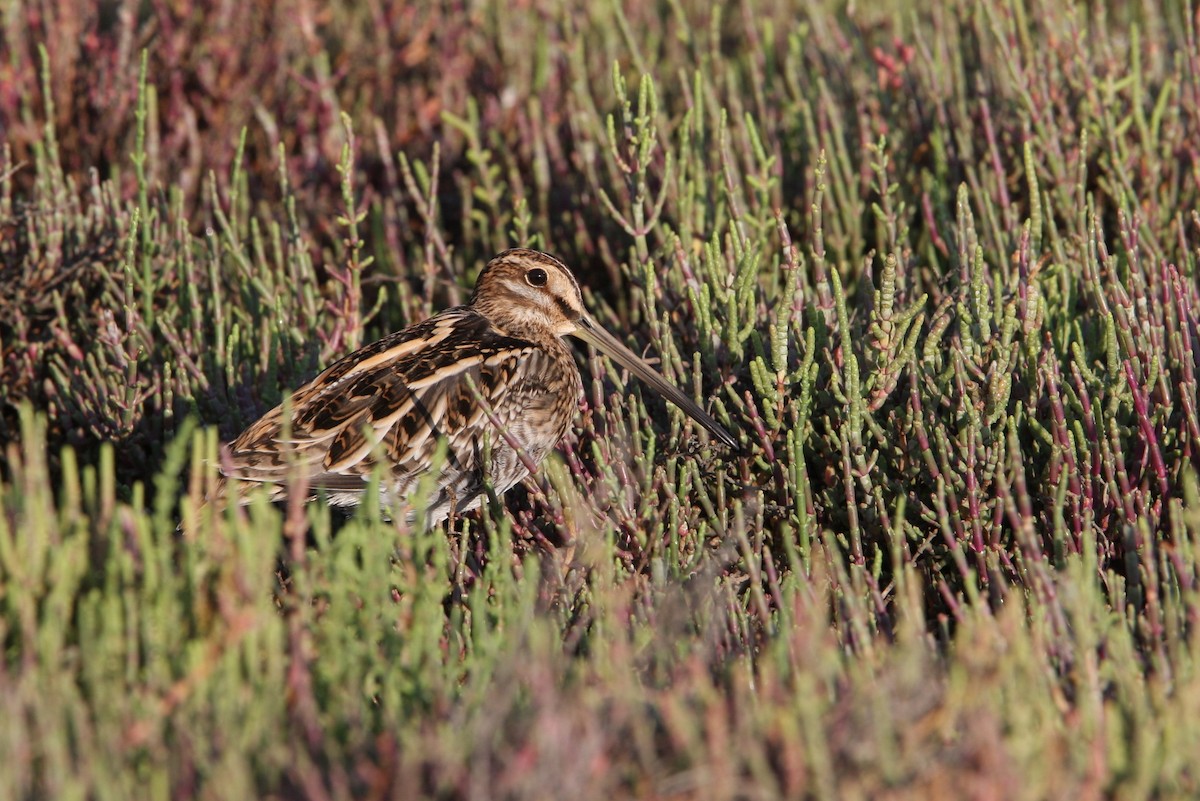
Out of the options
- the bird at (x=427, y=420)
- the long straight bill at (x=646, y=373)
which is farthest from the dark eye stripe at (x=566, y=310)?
the bird at (x=427, y=420)

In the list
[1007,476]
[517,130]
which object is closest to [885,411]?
[1007,476]

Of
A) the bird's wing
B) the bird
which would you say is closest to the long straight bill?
the bird

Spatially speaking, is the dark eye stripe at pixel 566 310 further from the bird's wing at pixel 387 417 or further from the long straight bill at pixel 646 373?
the bird's wing at pixel 387 417

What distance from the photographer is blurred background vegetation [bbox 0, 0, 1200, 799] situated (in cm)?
197

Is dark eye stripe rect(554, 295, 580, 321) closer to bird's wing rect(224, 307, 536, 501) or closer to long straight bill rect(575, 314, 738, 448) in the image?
long straight bill rect(575, 314, 738, 448)

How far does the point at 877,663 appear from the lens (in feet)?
7.66

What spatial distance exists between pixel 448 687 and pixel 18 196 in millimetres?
2607

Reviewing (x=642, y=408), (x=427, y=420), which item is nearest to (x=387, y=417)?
(x=427, y=420)

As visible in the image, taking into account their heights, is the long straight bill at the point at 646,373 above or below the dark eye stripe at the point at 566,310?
below

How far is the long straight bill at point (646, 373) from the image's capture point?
10.7ft

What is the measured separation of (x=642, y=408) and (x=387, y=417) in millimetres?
609

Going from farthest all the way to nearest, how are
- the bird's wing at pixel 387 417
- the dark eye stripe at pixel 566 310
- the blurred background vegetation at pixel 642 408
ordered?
the dark eye stripe at pixel 566 310 < the bird's wing at pixel 387 417 < the blurred background vegetation at pixel 642 408

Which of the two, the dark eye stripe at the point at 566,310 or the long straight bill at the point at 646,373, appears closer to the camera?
the long straight bill at the point at 646,373

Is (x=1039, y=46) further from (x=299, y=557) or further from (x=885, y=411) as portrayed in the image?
(x=299, y=557)
